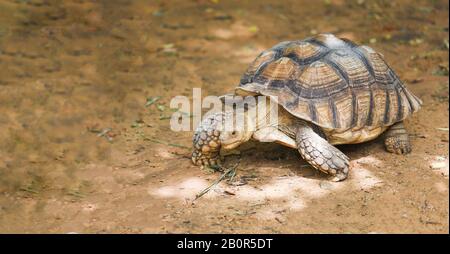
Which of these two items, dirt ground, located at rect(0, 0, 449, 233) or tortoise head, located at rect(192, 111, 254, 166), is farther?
tortoise head, located at rect(192, 111, 254, 166)

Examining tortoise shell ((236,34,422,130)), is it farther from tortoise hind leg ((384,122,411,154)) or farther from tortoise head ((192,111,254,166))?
tortoise head ((192,111,254,166))

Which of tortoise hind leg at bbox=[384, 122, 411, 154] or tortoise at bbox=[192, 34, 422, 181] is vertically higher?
tortoise at bbox=[192, 34, 422, 181]

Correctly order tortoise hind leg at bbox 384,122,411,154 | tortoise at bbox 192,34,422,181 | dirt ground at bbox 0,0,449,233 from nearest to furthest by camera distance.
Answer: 1. dirt ground at bbox 0,0,449,233
2. tortoise at bbox 192,34,422,181
3. tortoise hind leg at bbox 384,122,411,154

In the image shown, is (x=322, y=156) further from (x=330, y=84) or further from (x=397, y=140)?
(x=397, y=140)

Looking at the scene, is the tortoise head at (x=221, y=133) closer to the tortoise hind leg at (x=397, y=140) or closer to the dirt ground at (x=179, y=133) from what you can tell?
the dirt ground at (x=179, y=133)

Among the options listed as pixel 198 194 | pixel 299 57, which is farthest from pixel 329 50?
pixel 198 194

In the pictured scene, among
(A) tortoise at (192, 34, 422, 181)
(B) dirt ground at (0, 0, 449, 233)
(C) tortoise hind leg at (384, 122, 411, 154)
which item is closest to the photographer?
(B) dirt ground at (0, 0, 449, 233)

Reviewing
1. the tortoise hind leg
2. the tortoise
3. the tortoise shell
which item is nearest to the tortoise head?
the tortoise

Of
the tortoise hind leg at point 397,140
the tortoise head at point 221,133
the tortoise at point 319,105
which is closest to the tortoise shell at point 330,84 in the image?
the tortoise at point 319,105
